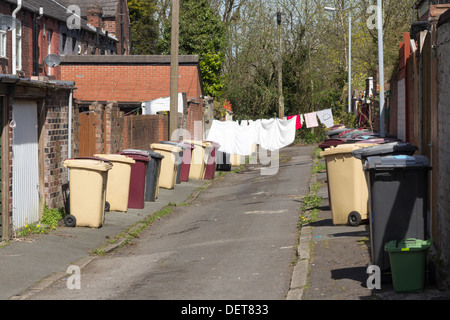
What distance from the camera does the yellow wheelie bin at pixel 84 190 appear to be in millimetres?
13047

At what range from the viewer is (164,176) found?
20.2 meters

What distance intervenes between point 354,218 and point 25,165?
18.4 ft

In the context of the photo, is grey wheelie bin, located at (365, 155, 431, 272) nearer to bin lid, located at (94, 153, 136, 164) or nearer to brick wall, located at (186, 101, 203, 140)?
bin lid, located at (94, 153, 136, 164)

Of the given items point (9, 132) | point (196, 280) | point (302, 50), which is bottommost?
point (196, 280)

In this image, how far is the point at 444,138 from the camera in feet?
29.1

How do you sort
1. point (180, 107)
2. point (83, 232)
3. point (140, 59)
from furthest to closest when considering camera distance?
point (140, 59), point (180, 107), point (83, 232)

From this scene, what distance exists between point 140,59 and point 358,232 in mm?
22590

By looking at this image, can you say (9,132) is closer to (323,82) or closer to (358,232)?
(358,232)

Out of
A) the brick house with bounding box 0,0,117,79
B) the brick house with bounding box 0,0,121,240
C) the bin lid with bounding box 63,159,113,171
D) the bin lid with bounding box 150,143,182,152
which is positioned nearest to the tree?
the brick house with bounding box 0,0,117,79

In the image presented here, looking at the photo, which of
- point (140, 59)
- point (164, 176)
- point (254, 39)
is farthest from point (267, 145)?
point (254, 39)

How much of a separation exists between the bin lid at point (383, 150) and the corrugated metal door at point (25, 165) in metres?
5.65
